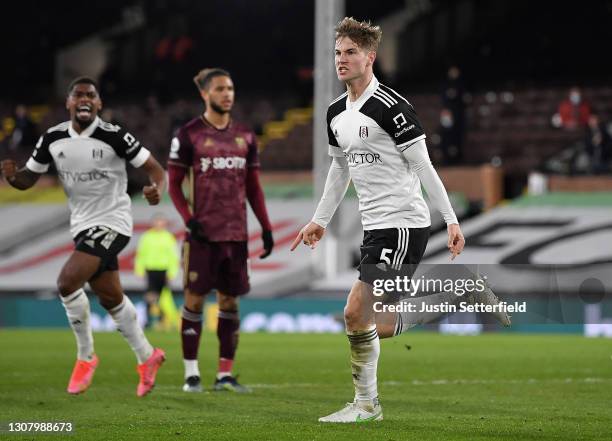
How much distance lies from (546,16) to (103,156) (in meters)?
22.9

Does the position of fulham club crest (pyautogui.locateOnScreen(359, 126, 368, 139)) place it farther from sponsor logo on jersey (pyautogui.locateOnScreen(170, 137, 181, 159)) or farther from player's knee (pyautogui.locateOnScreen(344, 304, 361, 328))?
sponsor logo on jersey (pyautogui.locateOnScreen(170, 137, 181, 159))

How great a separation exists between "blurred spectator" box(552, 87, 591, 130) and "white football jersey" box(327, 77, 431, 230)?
18.5 metres

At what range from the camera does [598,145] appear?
79.0 feet

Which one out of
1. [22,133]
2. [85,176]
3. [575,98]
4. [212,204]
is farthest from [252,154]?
[22,133]

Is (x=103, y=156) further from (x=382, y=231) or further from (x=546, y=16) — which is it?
(x=546, y=16)

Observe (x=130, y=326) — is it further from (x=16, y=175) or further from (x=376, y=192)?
(x=376, y=192)

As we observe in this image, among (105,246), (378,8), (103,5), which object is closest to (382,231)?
(105,246)

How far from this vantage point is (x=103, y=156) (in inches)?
356

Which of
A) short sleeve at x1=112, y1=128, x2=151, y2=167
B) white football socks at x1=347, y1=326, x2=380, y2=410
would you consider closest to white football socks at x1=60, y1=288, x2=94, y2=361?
short sleeve at x1=112, y1=128, x2=151, y2=167

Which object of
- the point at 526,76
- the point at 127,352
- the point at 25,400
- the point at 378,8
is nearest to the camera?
the point at 25,400

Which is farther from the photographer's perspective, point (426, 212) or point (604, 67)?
point (604, 67)

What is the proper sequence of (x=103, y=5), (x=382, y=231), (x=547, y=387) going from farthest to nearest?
(x=103, y=5)
(x=547, y=387)
(x=382, y=231)

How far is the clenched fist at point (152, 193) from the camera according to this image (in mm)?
8703

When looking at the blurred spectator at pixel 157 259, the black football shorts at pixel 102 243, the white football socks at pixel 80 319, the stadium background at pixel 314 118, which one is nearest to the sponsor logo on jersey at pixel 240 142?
the black football shorts at pixel 102 243
